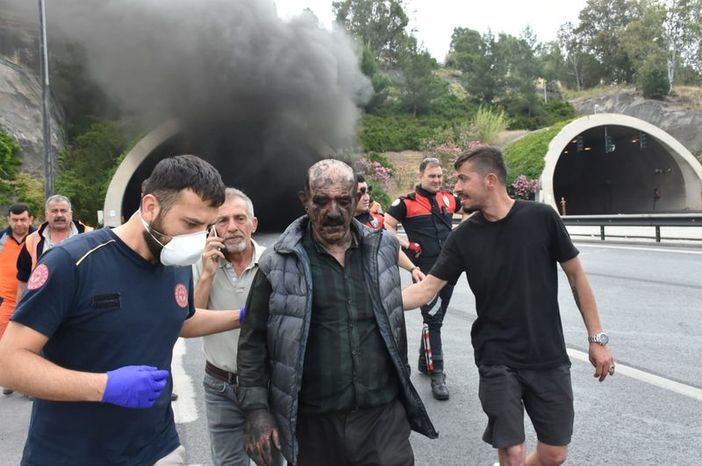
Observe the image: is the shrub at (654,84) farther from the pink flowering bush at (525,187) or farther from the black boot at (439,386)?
the black boot at (439,386)

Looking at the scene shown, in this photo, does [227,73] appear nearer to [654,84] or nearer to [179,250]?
[179,250]

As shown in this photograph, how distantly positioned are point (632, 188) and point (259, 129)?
76.1 ft

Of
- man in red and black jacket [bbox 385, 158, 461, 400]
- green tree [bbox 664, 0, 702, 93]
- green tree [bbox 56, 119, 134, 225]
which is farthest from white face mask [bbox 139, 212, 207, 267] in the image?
green tree [bbox 664, 0, 702, 93]

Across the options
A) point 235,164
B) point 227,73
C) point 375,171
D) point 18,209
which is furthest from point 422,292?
point 375,171

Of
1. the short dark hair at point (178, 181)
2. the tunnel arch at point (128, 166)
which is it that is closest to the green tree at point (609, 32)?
the tunnel arch at point (128, 166)

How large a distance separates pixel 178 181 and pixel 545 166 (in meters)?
25.9

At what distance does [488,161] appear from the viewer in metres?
2.58

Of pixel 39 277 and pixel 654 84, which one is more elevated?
pixel 654 84

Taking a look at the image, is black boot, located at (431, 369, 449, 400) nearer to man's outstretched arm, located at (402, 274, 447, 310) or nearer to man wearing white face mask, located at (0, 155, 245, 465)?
man's outstretched arm, located at (402, 274, 447, 310)

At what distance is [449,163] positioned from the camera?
97.6 feet

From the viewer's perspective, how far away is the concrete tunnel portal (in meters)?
22.6

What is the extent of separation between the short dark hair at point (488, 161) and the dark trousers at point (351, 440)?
1276mm

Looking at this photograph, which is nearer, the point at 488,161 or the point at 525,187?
the point at 488,161

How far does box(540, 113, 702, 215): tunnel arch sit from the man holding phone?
2370 cm
